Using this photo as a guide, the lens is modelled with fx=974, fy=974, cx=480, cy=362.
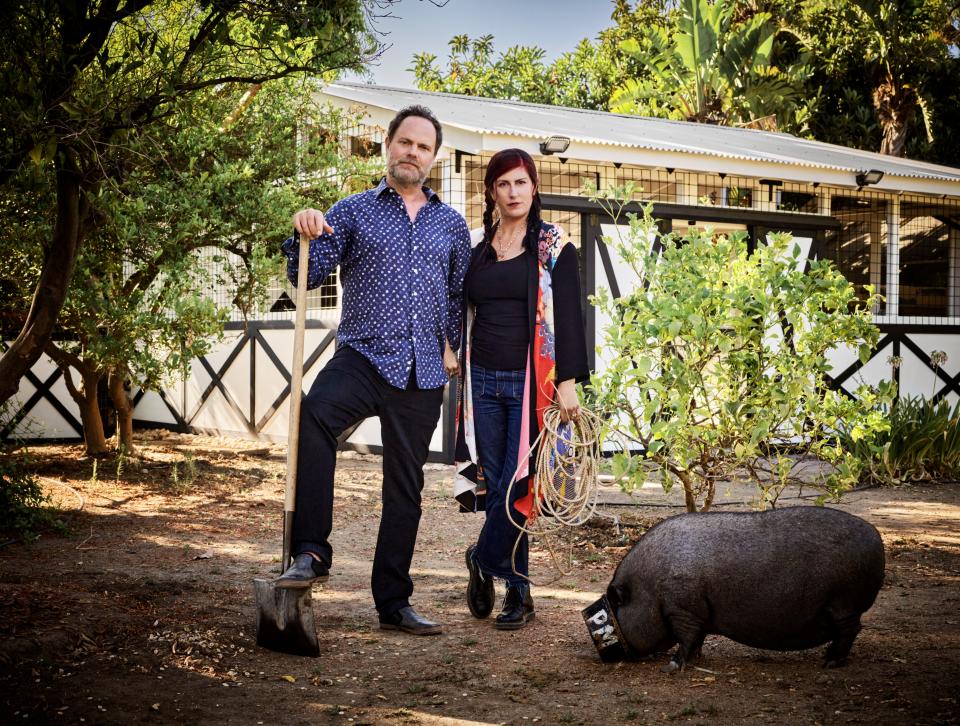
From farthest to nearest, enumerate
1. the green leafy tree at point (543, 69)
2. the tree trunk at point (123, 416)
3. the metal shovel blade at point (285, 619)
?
the green leafy tree at point (543, 69) < the tree trunk at point (123, 416) < the metal shovel blade at point (285, 619)

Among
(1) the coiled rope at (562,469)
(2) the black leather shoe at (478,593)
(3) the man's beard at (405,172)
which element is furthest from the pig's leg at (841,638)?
(3) the man's beard at (405,172)

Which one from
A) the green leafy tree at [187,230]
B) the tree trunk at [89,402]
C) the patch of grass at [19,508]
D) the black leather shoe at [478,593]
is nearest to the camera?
the black leather shoe at [478,593]

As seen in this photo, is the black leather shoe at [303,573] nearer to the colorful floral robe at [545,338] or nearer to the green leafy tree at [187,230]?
the colorful floral robe at [545,338]

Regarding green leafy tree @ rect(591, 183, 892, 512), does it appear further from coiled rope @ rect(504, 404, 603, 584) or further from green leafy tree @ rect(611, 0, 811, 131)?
green leafy tree @ rect(611, 0, 811, 131)

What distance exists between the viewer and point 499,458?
14.3ft

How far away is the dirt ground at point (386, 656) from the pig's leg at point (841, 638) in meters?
0.05

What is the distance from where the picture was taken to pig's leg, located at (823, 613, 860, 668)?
3535 mm

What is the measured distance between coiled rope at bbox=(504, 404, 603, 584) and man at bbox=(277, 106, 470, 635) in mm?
476

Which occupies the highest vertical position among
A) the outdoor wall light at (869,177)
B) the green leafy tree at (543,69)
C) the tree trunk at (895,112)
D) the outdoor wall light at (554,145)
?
the green leafy tree at (543,69)

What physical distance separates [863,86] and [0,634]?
24254mm

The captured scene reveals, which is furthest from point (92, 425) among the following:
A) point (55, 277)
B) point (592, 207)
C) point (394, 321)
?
point (394, 321)

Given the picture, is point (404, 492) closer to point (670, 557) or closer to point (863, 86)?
point (670, 557)

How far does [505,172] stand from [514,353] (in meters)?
0.79

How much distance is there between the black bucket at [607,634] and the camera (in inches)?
144
